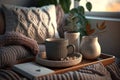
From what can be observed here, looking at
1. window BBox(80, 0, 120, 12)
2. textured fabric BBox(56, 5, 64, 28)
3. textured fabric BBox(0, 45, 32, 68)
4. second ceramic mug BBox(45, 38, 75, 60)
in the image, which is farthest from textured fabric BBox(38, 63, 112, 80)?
window BBox(80, 0, 120, 12)

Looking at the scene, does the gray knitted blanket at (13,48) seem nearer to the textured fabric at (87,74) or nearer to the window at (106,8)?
the textured fabric at (87,74)

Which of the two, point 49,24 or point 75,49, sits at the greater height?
point 49,24

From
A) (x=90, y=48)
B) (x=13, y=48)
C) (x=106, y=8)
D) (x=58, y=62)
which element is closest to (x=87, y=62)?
(x=90, y=48)

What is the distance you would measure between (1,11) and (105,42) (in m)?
0.95

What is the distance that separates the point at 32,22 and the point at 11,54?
0.53 metres

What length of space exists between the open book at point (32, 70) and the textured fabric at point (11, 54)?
0.19 feet

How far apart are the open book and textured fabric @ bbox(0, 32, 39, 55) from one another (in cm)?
19

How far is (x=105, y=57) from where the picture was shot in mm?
1246

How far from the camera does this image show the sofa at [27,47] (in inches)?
39.3

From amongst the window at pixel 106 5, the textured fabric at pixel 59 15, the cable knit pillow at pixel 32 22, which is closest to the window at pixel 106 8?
the window at pixel 106 5

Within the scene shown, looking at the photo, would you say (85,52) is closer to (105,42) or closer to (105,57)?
(105,57)

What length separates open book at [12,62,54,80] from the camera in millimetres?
927

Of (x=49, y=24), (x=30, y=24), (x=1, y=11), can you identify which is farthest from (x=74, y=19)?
(x=1, y=11)

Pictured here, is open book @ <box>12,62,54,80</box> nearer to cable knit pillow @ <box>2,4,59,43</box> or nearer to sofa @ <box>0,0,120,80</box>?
sofa @ <box>0,0,120,80</box>
